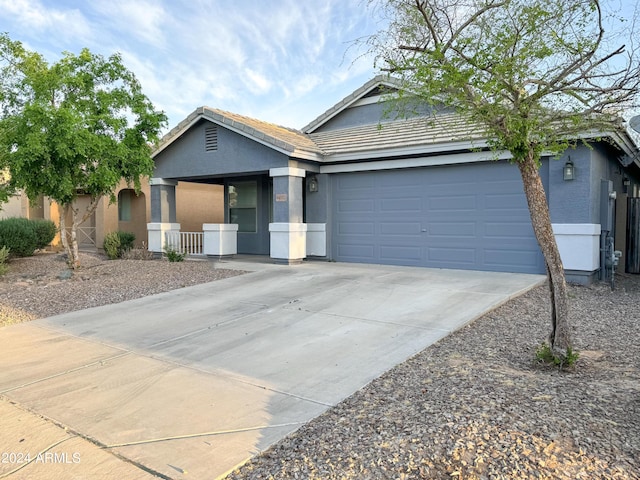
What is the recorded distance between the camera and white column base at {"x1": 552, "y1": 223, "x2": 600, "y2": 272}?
8.95 m

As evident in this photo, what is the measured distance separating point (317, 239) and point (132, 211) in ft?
33.5

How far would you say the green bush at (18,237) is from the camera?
13539 millimetres

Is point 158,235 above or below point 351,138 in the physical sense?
below

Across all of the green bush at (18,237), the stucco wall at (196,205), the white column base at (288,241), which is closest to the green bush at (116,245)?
the green bush at (18,237)

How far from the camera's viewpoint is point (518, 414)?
10.3 ft

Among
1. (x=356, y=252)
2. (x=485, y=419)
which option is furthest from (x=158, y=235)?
(x=485, y=419)

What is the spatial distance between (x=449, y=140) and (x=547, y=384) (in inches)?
279

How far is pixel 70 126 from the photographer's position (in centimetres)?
902

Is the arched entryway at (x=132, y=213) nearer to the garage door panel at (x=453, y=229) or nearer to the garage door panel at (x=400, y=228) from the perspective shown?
the garage door panel at (x=400, y=228)

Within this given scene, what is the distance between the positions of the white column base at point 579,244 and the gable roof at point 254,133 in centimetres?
610

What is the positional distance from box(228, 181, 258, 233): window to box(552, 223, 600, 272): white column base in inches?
361

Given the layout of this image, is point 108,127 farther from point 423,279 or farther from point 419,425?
point 419,425

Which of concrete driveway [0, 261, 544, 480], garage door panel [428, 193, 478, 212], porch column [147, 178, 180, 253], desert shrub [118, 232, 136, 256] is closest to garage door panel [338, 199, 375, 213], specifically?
garage door panel [428, 193, 478, 212]

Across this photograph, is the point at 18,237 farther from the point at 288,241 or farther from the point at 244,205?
the point at 288,241
